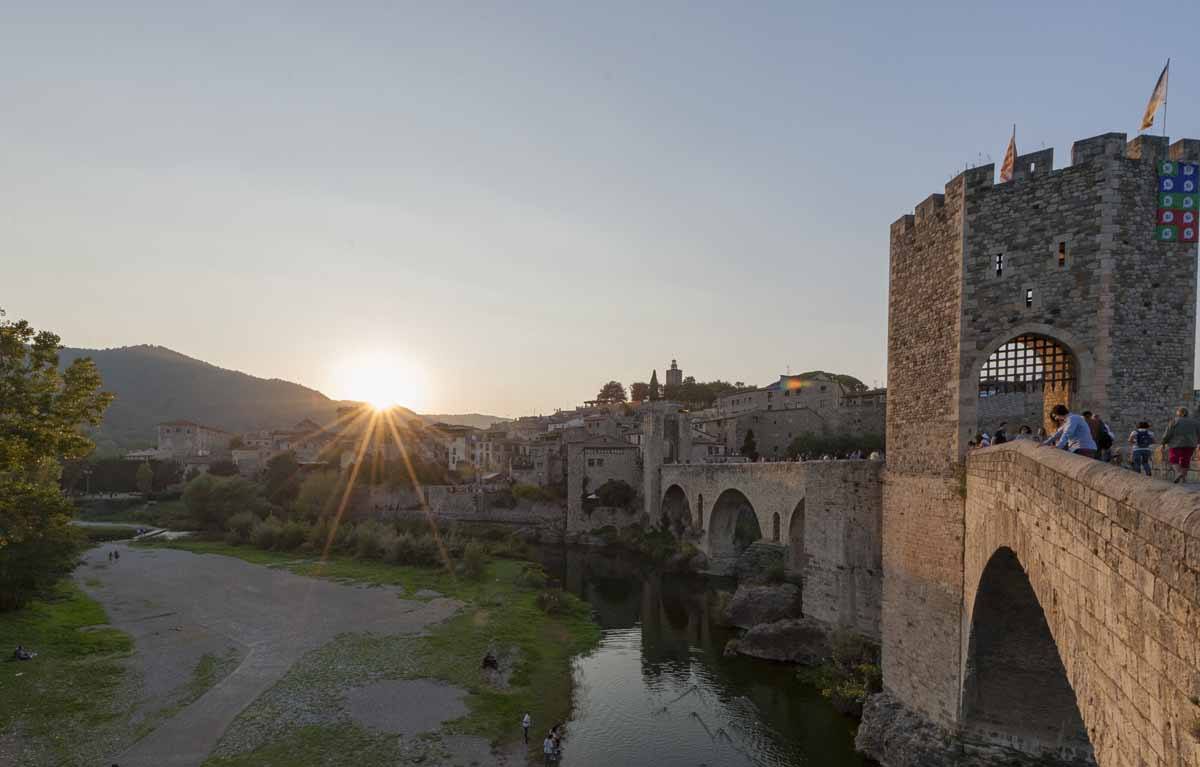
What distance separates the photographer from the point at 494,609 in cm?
3284

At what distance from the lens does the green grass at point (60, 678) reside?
17.7m

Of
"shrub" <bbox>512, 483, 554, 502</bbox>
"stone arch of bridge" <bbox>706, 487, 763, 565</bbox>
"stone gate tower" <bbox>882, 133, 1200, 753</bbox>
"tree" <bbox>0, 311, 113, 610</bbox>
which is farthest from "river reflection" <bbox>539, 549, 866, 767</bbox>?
"shrub" <bbox>512, 483, 554, 502</bbox>

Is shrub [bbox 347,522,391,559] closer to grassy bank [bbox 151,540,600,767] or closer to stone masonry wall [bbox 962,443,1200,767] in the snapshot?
grassy bank [bbox 151,540,600,767]

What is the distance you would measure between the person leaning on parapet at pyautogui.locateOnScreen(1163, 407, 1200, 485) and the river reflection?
40.3 feet

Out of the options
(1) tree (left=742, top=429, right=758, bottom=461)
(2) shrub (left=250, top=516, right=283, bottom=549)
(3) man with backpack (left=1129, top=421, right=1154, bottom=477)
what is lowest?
(2) shrub (left=250, top=516, right=283, bottom=549)

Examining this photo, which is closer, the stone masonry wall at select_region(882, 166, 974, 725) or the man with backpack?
the man with backpack

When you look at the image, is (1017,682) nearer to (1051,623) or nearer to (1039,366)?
(1039,366)

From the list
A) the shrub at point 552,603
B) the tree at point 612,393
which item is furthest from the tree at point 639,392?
the shrub at point 552,603

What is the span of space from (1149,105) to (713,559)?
115 feet

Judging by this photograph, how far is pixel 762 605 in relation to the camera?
29281 mm

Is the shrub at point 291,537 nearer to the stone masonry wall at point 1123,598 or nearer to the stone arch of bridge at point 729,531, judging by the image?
the stone arch of bridge at point 729,531

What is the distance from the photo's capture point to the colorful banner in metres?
12.7

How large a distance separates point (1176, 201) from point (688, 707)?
17685 millimetres

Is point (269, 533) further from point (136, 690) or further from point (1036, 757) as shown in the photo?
point (1036, 757)
